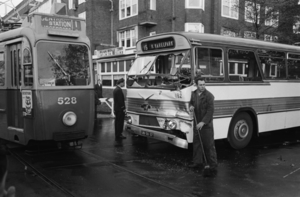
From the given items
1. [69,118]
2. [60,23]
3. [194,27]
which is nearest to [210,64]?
[69,118]

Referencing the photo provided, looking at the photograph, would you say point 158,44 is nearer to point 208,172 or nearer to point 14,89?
point 208,172

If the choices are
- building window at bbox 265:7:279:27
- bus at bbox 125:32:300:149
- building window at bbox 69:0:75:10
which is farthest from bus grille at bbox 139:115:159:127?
building window at bbox 69:0:75:10

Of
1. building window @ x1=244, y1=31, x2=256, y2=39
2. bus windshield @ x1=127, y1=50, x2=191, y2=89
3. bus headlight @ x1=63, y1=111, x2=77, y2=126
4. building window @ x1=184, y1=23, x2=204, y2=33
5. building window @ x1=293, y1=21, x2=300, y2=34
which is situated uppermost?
building window @ x1=184, y1=23, x2=204, y2=33

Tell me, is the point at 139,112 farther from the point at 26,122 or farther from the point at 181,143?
the point at 26,122

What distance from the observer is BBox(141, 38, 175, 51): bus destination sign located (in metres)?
7.69

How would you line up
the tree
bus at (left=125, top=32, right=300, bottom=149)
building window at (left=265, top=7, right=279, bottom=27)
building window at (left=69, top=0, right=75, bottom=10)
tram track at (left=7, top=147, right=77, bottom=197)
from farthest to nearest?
building window at (left=69, top=0, right=75, bottom=10) < building window at (left=265, top=7, right=279, bottom=27) < the tree < bus at (left=125, top=32, right=300, bottom=149) < tram track at (left=7, top=147, right=77, bottom=197)

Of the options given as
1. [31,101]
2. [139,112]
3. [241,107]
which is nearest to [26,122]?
[31,101]

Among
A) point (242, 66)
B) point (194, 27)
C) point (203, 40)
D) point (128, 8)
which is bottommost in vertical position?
point (242, 66)

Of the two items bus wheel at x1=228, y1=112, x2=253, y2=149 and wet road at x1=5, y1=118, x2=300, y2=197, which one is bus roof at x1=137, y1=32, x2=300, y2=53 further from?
wet road at x1=5, y1=118, x2=300, y2=197

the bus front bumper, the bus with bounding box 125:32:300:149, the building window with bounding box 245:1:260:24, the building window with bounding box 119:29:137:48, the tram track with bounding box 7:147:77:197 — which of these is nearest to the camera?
the tram track with bounding box 7:147:77:197

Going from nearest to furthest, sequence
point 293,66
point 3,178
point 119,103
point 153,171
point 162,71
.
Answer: point 3,178 → point 153,171 → point 162,71 → point 119,103 → point 293,66

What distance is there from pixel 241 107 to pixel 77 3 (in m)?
25.0

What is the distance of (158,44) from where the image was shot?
8.17 metres

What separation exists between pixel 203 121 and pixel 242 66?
2830 mm
